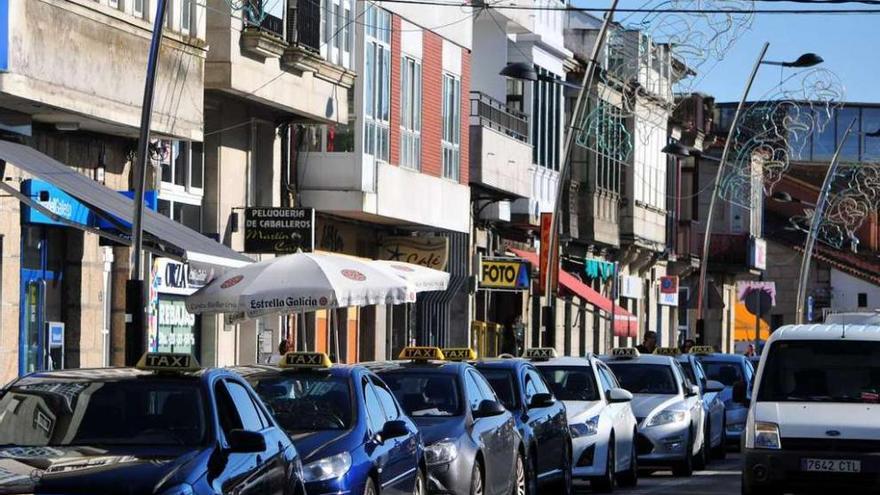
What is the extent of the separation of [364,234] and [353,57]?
5.24m

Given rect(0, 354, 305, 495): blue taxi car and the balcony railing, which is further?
the balcony railing

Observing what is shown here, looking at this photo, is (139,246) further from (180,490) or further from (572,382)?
(180,490)

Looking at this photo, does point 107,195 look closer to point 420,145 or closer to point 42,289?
point 42,289

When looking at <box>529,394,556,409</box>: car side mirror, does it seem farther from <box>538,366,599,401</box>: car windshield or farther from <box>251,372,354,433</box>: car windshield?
<box>251,372,354,433</box>: car windshield

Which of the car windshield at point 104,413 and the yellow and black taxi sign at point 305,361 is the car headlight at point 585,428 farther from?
the car windshield at point 104,413

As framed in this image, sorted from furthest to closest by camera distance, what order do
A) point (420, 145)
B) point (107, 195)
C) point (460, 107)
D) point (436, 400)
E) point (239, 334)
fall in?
point (460, 107) < point (420, 145) < point (239, 334) < point (107, 195) < point (436, 400)

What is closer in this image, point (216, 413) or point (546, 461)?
point (216, 413)

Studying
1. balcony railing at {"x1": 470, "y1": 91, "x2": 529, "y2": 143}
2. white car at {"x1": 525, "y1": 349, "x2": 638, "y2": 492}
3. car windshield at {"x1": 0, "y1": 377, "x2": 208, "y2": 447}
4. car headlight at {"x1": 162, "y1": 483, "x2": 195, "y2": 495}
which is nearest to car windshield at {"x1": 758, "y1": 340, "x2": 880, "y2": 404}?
white car at {"x1": 525, "y1": 349, "x2": 638, "y2": 492}

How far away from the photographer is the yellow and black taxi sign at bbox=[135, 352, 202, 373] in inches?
514

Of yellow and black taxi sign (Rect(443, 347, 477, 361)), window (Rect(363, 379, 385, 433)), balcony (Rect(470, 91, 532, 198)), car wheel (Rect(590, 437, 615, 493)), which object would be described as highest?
balcony (Rect(470, 91, 532, 198))

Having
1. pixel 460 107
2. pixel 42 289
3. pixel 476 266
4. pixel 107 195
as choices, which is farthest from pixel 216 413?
pixel 476 266

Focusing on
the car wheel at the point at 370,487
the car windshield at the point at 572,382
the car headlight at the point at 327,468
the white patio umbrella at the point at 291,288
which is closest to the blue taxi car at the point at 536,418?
the car windshield at the point at 572,382

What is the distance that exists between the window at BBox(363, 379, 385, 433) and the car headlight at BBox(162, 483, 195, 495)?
4316 millimetres

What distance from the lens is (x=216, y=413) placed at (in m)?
12.7
